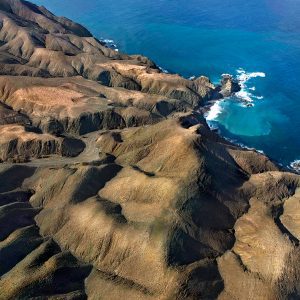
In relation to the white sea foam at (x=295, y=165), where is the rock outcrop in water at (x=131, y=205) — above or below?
above

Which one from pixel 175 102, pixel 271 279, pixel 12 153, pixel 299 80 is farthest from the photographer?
pixel 299 80

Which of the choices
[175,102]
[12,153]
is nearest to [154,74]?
[175,102]

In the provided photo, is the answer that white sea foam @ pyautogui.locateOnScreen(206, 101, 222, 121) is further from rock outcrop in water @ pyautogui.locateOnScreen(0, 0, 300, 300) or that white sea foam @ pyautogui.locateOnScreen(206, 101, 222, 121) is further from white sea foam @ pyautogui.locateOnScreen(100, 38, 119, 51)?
white sea foam @ pyautogui.locateOnScreen(100, 38, 119, 51)

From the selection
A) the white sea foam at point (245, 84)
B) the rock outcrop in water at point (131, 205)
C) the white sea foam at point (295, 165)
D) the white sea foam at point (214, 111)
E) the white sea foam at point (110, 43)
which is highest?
the rock outcrop in water at point (131, 205)

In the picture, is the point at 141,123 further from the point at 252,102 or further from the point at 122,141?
the point at 252,102

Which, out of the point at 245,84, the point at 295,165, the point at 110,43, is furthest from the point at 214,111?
the point at 110,43

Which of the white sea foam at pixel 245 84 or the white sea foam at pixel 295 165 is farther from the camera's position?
the white sea foam at pixel 245 84

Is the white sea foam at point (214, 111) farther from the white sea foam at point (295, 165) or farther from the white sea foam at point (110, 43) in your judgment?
the white sea foam at point (110, 43)

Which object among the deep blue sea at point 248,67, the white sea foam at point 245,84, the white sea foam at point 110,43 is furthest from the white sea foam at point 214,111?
the white sea foam at point 110,43
